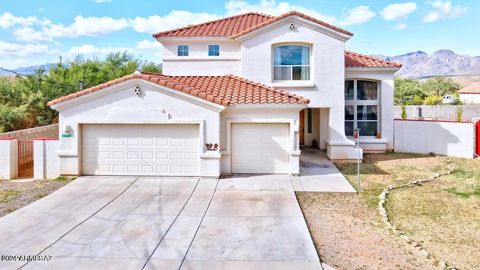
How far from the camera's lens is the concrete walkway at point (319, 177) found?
12705 millimetres

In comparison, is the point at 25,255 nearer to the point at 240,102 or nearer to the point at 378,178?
the point at 240,102

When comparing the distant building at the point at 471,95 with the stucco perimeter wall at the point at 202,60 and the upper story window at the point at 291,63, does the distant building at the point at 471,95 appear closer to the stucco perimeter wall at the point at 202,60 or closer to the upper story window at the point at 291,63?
the upper story window at the point at 291,63

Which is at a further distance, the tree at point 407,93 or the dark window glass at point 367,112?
the tree at point 407,93

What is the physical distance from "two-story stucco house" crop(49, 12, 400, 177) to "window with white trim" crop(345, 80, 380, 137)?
2.25 meters

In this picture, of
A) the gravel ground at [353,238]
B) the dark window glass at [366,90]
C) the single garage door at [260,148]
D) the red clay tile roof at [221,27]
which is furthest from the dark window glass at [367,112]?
the gravel ground at [353,238]

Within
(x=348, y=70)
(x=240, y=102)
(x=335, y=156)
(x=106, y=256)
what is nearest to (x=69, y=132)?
(x=240, y=102)

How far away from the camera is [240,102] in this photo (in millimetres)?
14414

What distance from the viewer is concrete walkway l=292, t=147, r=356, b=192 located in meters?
12.7

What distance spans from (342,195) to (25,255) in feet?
30.0

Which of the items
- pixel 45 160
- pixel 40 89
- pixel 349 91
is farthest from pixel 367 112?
pixel 40 89

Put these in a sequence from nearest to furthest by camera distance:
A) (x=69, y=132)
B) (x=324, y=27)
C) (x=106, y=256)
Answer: (x=106, y=256), (x=69, y=132), (x=324, y=27)

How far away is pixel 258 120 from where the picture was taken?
574 inches

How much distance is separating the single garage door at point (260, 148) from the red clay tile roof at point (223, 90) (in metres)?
1.09

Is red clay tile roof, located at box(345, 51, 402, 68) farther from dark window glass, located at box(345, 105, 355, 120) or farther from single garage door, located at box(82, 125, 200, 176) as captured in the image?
single garage door, located at box(82, 125, 200, 176)
